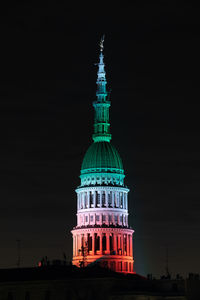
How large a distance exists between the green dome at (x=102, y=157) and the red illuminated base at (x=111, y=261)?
16.7 m

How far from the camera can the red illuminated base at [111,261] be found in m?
180

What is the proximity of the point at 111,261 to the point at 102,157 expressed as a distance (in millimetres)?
19459

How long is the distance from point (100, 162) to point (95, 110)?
34.3 ft

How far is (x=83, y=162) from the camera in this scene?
618 ft

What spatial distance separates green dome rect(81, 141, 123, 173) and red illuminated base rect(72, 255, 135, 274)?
54.8 feet

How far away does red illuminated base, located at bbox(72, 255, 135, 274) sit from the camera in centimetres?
18025

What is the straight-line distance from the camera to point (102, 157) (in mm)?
185375
